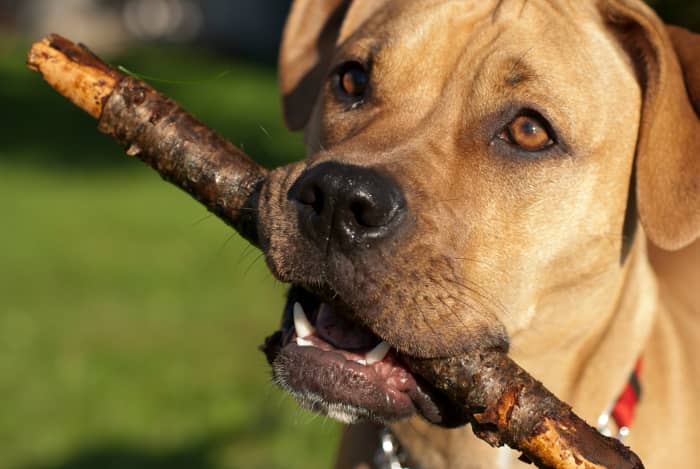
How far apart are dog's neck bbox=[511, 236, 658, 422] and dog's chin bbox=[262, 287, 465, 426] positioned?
504 millimetres

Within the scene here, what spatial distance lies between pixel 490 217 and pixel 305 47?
1628 mm

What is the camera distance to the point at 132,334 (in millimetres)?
9172

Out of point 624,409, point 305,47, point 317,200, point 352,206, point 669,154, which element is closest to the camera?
point 352,206

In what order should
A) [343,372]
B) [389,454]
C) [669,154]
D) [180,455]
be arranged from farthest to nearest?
[180,455], [389,454], [669,154], [343,372]

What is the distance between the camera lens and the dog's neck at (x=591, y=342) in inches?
155

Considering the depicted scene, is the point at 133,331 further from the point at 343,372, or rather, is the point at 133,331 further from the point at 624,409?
the point at 343,372

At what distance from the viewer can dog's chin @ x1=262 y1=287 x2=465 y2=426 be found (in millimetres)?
3490

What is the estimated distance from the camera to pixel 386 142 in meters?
3.73

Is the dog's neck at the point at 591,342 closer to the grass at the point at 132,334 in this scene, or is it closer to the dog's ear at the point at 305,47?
the grass at the point at 132,334

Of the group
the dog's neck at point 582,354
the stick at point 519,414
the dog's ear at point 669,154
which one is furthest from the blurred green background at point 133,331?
the dog's ear at point 669,154

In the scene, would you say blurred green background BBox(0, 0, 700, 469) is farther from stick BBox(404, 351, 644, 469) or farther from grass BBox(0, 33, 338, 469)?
stick BBox(404, 351, 644, 469)

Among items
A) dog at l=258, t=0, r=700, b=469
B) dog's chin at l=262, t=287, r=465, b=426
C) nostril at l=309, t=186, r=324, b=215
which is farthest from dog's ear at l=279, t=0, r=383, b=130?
nostril at l=309, t=186, r=324, b=215

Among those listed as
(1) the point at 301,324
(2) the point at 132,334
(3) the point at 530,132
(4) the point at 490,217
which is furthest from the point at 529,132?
(2) the point at 132,334

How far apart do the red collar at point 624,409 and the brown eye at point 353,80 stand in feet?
4.68
